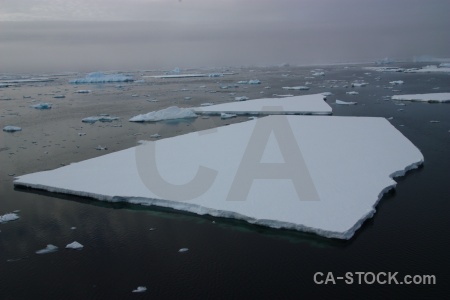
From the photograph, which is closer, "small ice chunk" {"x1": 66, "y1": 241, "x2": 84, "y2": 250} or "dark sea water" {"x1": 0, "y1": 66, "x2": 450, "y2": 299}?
"dark sea water" {"x1": 0, "y1": 66, "x2": 450, "y2": 299}

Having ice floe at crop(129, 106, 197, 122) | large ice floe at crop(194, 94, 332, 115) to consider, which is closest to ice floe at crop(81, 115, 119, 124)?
ice floe at crop(129, 106, 197, 122)

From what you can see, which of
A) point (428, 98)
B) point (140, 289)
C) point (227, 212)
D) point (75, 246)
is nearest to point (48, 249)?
point (75, 246)

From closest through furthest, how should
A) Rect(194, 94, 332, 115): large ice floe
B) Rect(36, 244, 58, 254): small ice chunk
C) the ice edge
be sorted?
the ice edge → Rect(36, 244, 58, 254): small ice chunk → Rect(194, 94, 332, 115): large ice floe

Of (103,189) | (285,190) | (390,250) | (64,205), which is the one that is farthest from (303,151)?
(64,205)

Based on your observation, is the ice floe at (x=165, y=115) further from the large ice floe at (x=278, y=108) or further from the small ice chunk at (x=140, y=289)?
the small ice chunk at (x=140, y=289)

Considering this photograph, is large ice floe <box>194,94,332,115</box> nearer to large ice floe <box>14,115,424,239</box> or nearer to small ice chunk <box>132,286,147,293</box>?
large ice floe <box>14,115,424,239</box>
